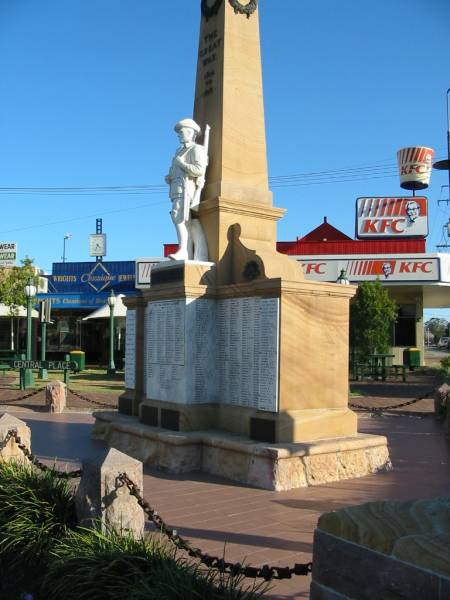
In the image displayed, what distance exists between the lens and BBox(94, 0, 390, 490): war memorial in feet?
23.9

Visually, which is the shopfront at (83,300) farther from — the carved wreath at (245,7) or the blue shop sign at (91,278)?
the carved wreath at (245,7)

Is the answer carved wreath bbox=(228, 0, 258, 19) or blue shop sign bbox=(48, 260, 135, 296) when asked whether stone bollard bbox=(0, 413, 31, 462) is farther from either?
blue shop sign bbox=(48, 260, 135, 296)

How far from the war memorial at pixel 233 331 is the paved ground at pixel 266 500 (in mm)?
340

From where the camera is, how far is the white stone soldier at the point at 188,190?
28.5 feet

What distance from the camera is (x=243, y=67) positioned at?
900 centimetres

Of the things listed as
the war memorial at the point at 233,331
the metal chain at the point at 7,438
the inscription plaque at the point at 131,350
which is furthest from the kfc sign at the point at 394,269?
the metal chain at the point at 7,438

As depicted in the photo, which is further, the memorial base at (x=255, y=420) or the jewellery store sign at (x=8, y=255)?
the jewellery store sign at (x=8, y=255)

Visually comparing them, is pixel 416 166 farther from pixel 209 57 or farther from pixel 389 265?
pixel 209 57

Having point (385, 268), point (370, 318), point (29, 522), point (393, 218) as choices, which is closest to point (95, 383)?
point (370, 318)

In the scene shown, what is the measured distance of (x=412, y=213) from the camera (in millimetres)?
33562

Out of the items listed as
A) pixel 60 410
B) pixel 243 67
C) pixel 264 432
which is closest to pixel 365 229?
pixel 60 410

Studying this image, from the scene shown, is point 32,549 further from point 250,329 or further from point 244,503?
point 250,329

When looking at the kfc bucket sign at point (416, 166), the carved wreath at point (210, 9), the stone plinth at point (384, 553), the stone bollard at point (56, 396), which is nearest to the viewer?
the stone plinth at point (384, 553)

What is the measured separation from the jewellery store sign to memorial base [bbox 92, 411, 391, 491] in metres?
39.7
